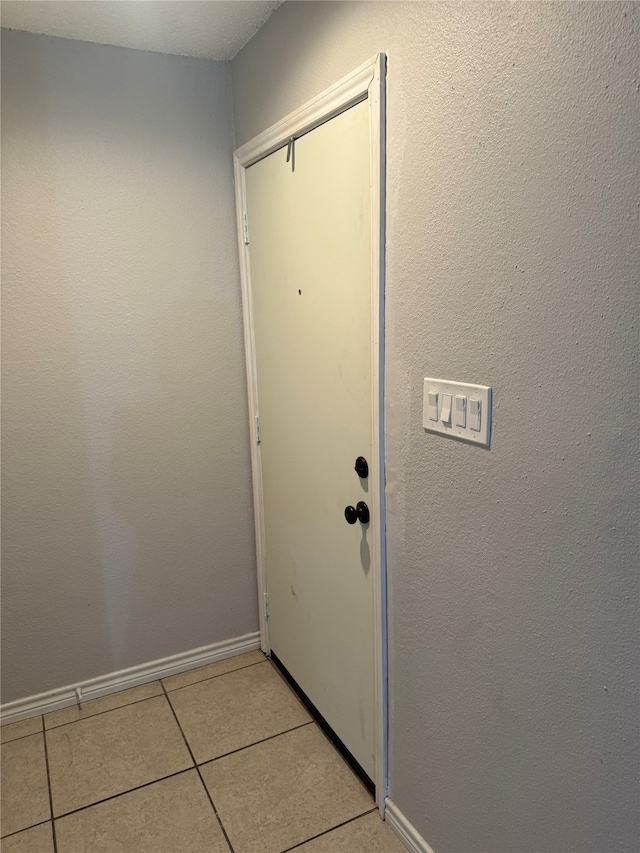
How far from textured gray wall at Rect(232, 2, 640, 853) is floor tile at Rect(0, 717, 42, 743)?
57.8 inches

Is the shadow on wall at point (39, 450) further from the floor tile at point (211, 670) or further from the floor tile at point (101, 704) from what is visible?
the floor tile at point (211, 670)

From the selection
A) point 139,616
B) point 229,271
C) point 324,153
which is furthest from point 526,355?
point 139,616

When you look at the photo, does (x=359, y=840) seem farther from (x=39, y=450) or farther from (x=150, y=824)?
(x=39, y=450)

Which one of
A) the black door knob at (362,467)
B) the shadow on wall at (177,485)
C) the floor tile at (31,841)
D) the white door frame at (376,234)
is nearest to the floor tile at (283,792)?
the white door frame at (376,234)

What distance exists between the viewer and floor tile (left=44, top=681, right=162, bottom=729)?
7.27 feet

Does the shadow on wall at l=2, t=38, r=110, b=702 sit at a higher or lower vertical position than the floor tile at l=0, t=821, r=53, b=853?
higher

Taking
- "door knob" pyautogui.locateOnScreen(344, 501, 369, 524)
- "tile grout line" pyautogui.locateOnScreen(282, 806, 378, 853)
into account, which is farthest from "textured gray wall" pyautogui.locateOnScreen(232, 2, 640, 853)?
"tile grout line" pyautogui.locateOnScreen(282, 806, 378, 853)

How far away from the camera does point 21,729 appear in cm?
217

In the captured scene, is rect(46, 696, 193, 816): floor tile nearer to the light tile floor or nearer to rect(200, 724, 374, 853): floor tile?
the light tile floor

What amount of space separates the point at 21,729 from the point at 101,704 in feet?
0.93

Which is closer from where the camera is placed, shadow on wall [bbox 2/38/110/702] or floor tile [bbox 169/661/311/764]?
shadow on wall [bbox 2/38/110/702]

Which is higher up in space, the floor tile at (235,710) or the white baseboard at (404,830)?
the white baseboard at (404,830)

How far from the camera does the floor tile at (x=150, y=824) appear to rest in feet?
5.51

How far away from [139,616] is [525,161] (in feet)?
7.04
